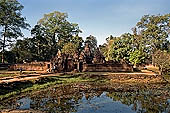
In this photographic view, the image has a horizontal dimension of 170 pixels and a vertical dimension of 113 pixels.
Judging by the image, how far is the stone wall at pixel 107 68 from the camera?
4012 cm

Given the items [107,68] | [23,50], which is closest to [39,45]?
[23,50]

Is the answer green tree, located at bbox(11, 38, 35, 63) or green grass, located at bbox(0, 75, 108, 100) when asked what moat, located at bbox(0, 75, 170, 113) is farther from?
green tree, located at bbox(11, 38, 35, 63)

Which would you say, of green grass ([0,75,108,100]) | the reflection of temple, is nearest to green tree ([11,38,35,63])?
the reflection of temple

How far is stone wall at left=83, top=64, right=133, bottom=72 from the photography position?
40.1 m

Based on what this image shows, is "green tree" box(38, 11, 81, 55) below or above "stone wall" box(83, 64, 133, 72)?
above

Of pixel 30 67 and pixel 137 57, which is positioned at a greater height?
pixel 137 57

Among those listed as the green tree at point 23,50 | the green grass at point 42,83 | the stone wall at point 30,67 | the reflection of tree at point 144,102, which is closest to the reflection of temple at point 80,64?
the stone wall at point 30,67

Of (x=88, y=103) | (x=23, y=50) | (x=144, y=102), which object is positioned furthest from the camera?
(x=23, y=50)

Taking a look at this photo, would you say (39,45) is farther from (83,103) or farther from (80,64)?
(83,103)

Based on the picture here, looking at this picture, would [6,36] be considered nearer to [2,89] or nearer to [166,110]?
[2,89]

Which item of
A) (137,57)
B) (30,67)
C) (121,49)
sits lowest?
(30,67)

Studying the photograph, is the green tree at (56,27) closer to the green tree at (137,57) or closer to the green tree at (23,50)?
the green tree at (23,50)

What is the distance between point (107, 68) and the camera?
4128 cm

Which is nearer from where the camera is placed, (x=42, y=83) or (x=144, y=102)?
(x=144, y=102)
